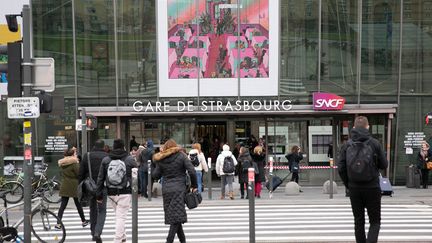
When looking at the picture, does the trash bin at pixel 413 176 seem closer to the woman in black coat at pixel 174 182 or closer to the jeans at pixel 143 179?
the jeans at pixel 143 179

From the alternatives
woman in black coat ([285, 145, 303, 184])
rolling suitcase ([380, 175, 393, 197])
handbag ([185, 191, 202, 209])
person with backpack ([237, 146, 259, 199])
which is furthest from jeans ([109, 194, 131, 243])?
woman in black coat ([285, 145, 303, 184])

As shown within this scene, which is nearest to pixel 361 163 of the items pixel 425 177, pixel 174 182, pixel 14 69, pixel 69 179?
pixel 174 182

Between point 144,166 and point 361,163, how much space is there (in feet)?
44.9

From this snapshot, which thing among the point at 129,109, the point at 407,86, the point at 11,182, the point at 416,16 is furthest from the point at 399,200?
the point at 11,182

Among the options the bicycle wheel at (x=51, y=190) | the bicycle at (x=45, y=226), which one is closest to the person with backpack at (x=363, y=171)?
the bicycle at (x=45, y=226)

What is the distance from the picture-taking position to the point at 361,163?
823 centimetres

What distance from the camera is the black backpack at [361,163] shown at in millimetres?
8227

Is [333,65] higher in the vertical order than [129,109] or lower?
higher

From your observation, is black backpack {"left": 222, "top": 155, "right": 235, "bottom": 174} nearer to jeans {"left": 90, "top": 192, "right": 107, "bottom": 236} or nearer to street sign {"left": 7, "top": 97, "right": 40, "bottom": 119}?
jeans {"left": 90, "top": 192, "right": 107, "bottom": 236}

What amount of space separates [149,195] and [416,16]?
1326 centimetres

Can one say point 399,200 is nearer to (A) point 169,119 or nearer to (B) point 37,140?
(A) point 169,119

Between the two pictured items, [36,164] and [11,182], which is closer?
[11,182]

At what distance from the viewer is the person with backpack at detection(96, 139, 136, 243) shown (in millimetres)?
10500

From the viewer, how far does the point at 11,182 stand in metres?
21.8
